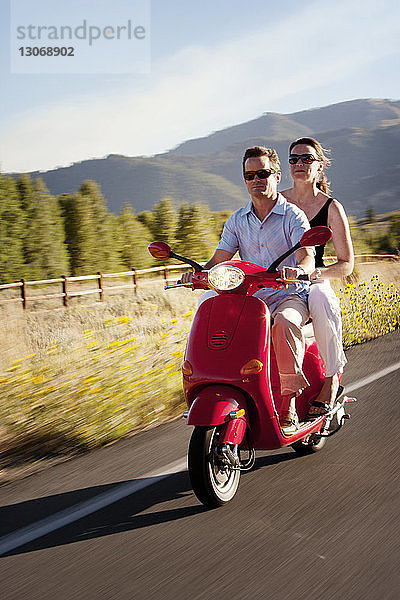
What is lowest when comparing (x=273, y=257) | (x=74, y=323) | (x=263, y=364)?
(x=74, y=323)

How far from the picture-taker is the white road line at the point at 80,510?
364 cm

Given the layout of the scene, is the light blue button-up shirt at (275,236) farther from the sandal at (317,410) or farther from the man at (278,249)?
the sandal at (317,410)

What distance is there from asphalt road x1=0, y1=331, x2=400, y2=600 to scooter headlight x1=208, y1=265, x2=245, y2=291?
1239mm

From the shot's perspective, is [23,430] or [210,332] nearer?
[210,332]

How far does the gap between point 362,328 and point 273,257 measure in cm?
601

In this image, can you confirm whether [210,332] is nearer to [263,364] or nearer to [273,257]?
[263,364]

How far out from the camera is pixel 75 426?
5.49m

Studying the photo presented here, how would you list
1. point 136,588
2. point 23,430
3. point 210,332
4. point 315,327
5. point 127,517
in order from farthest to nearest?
1. point 23,430
2. point 315,327
3. point 210,332
4. point 127,517
5. point 136,588

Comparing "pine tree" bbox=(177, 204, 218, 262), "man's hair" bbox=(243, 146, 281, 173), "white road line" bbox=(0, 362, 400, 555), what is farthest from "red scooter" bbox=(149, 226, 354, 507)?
"pine tree" bbox=(177, 204, 218, 262)

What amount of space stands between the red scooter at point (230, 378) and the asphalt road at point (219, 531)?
272mm

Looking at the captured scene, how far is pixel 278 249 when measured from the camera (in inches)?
182

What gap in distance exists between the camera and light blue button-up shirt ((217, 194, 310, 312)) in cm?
461

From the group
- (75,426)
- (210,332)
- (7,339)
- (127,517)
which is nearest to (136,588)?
(127,517)

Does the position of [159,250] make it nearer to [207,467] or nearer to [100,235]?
[207,467]
